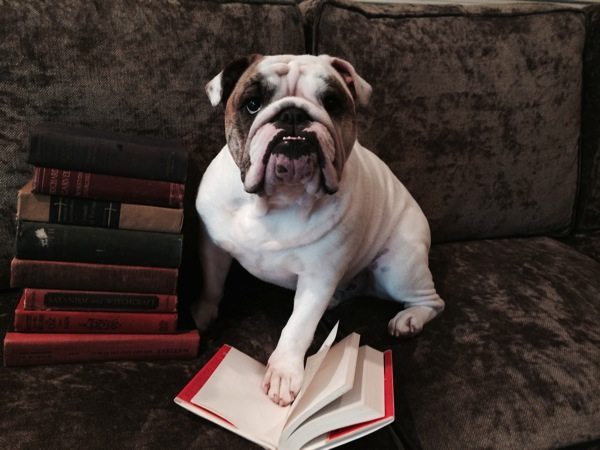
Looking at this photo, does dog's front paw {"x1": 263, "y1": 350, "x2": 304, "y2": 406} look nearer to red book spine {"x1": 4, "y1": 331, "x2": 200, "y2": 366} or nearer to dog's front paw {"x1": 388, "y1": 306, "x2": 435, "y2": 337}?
red book spine {"x1": 4, "y1": 331, "x2": 200, "y2": 366}

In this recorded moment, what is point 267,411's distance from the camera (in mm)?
930

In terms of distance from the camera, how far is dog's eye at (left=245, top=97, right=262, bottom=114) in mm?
1021

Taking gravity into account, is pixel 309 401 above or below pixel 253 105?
below

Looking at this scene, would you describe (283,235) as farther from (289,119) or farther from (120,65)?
(120,65)

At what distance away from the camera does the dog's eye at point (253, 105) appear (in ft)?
3.35

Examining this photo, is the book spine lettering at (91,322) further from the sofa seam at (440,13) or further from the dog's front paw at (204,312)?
the sofa seam at (440,13)

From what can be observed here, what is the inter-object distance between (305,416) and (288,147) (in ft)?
1.41

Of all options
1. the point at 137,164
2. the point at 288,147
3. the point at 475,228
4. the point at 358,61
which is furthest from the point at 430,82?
the point at 137,164

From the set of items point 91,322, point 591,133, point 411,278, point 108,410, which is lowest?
point 108,410

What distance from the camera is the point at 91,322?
100cm

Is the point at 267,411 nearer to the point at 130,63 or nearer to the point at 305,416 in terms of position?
the point at 305,416

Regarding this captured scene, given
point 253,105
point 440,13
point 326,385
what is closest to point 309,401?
point 326,385

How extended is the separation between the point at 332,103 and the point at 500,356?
62cm

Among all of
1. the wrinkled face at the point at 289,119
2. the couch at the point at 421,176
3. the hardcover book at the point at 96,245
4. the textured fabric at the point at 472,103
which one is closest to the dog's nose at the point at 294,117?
the wrinkled face at the point at 289,119
